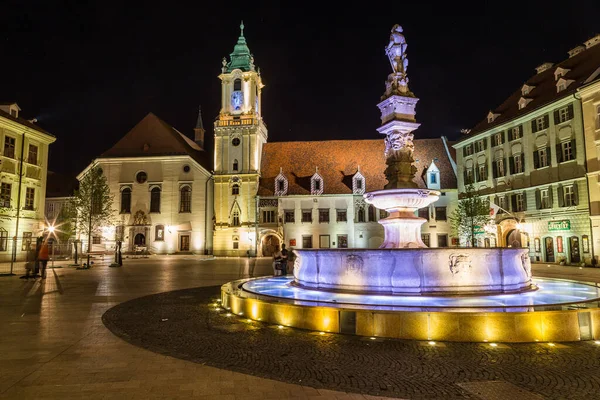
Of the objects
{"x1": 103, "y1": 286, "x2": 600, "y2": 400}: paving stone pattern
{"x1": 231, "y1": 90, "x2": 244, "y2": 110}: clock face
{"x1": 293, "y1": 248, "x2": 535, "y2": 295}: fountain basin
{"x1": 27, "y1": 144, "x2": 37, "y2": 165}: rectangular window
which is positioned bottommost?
{"x1": 103, "y1": 286, "x2": 600, "y2": 400}: paving stone pattern

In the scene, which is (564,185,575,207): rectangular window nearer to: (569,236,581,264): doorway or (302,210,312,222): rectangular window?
(569,236,581,264): doorway

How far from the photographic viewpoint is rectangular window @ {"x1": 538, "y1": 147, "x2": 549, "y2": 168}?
34.9m

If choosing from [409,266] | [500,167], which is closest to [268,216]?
[500,167]

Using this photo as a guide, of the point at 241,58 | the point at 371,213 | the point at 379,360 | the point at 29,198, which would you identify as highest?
the point at 241,58

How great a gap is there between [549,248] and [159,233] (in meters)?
42.0

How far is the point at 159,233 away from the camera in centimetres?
5253

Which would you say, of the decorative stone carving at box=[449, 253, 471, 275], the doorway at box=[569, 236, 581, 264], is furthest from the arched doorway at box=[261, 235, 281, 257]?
the decorative stone carving at box=[449, 253, 471, 275]

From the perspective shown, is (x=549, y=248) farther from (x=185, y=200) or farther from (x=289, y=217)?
(x=185, y=200)

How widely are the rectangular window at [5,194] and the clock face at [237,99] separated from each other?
28.0 metres

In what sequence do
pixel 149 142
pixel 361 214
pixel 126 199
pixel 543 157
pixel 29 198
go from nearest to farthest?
pixel 543 157 → pixel 29 198 → pixel 361 214 → pixel 126 199 → pixel 149 142

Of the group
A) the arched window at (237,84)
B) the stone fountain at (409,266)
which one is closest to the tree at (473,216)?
the stone fountain at (409,266)

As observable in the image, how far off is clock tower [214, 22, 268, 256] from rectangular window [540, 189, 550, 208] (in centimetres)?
3038

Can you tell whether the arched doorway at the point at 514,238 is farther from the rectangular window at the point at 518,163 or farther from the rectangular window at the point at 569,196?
the rectangular window at the point at 569,196

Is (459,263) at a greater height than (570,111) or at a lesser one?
lesser
